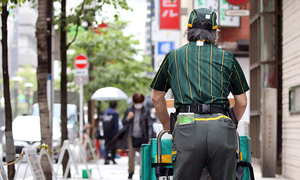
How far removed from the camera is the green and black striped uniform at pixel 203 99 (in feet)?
11.5

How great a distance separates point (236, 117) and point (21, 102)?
3136 inches

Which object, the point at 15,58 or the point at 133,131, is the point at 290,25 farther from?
the point at 15,58

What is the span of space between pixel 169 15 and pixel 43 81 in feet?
47.8

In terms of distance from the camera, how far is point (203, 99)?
12.1 feet

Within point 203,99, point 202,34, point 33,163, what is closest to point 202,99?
point 203,99

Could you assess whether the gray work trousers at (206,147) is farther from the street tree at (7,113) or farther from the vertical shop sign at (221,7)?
the vertical shop sign at (221,7)

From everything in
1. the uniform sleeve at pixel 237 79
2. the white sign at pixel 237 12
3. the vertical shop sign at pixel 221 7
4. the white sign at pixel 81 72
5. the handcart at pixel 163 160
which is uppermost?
the vertical shop sign at pixel 221 7

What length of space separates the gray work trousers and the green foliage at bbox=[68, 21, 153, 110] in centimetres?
2125

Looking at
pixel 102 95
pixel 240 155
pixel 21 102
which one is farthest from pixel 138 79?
pixel 21 102

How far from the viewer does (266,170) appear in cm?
1043

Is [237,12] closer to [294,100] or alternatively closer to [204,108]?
[294,100]

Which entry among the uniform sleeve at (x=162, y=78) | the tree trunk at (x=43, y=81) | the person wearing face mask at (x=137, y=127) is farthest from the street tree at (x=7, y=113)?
the uniform sleeve at (x=162, y=78)

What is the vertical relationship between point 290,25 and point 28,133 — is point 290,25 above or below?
above

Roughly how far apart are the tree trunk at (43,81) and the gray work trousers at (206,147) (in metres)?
5.69
